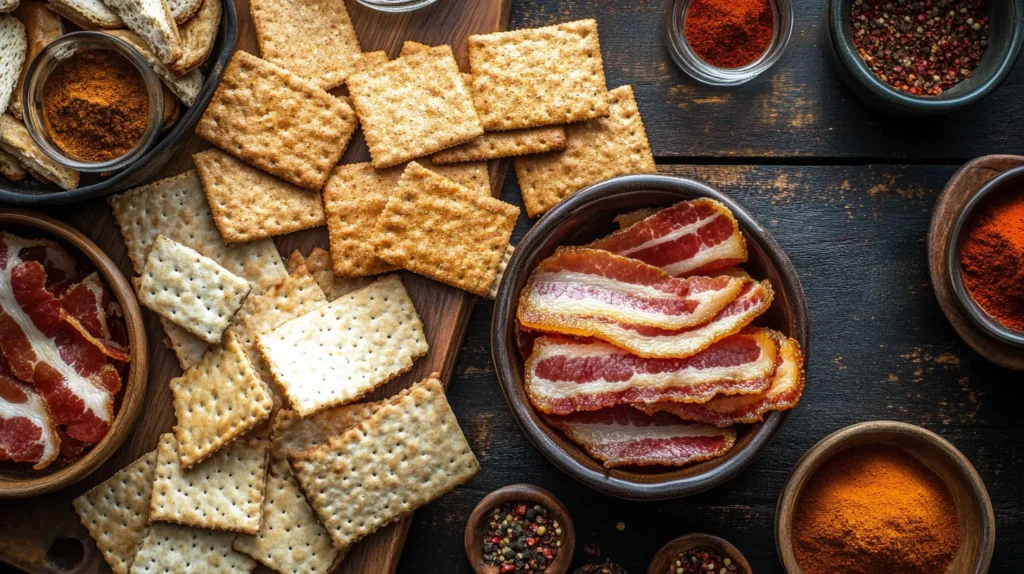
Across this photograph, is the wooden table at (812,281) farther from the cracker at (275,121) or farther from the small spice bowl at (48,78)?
the small spice bowl at (48,78)

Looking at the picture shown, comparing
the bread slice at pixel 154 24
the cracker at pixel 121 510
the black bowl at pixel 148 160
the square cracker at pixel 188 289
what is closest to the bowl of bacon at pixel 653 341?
the square cracker at pixel 188 289

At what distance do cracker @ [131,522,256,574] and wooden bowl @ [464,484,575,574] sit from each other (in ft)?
2.28

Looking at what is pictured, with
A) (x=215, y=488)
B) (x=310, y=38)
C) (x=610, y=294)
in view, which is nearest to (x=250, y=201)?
(x=310, y=38)

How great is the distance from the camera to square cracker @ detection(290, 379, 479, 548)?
8.12ft

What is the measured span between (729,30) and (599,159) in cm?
55

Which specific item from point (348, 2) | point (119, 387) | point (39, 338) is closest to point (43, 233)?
point (39, 338)

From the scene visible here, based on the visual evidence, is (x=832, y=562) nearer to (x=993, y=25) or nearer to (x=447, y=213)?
(x=447, y=213)

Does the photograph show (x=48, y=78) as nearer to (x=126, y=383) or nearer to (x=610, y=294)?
(x=126, y=383)

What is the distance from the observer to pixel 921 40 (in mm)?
2566

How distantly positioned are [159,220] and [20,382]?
0.63 metres

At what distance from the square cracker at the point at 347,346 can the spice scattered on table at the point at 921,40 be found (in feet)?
5.45

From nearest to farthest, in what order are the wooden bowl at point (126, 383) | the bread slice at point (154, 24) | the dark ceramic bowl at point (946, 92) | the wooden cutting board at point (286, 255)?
the bread slice at point (154, 24) < the wooden bowl at point (126, 383) < the dark ceramic bowl at point (946, 92) < the wooden cutting board at point (286, 255)

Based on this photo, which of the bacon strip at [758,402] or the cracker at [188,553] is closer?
the bacon strip at [758,402]

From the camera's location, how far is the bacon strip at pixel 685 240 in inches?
87.7
